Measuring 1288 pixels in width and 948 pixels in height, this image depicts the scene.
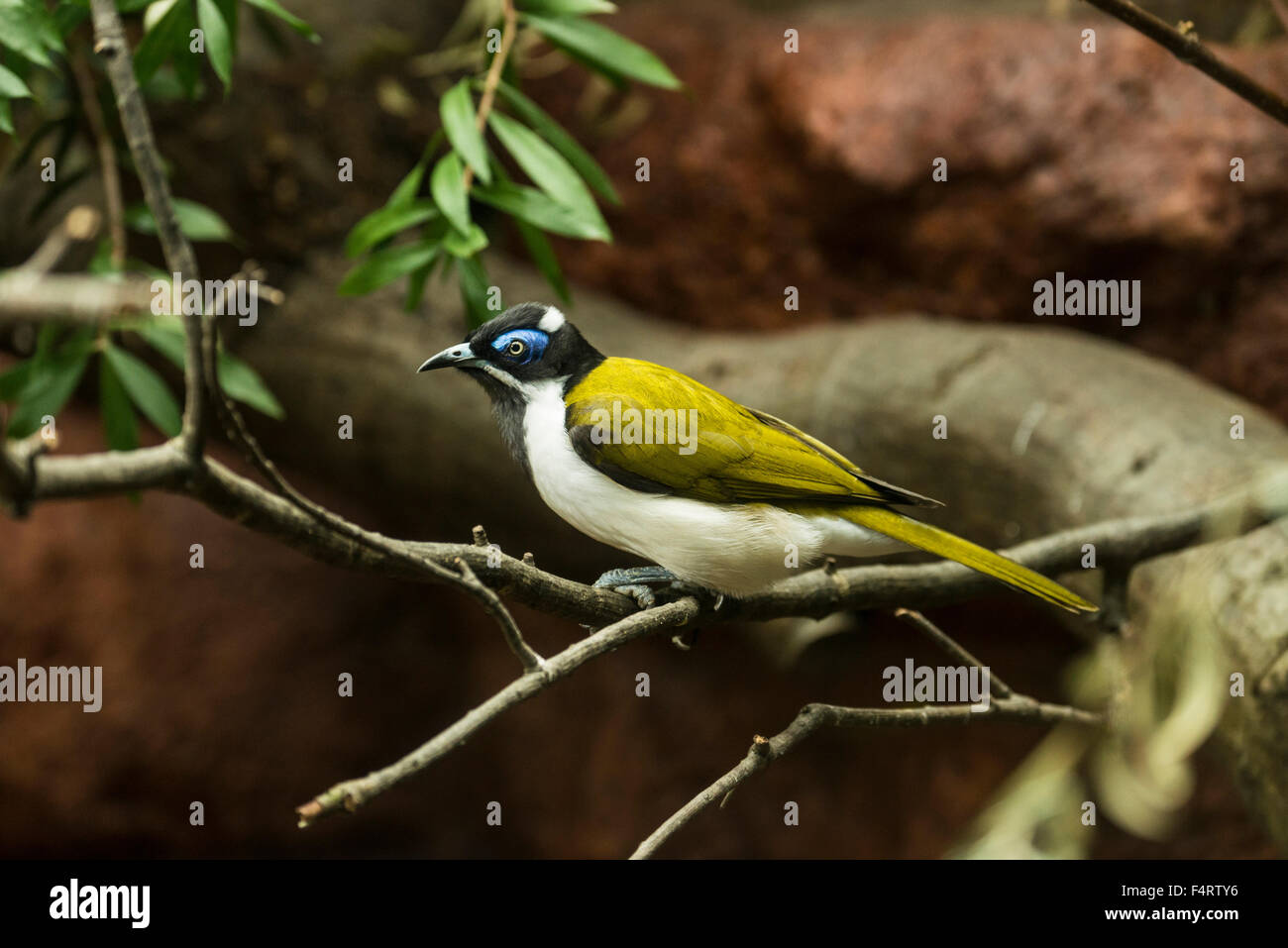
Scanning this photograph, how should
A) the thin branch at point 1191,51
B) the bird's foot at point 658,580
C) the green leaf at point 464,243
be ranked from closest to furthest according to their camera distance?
the thin branch at point 1191,51 < the bird's foot at point 658,580 < the green leaf at point 464,243

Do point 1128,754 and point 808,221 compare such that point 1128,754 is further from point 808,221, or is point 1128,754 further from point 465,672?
point 465,672

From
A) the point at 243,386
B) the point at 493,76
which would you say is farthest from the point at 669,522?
the point at 243,386

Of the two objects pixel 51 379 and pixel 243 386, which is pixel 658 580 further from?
pixel 51 379

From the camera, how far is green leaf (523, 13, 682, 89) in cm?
257

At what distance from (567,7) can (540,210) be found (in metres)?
0.59

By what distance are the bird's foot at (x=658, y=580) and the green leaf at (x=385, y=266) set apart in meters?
0.79

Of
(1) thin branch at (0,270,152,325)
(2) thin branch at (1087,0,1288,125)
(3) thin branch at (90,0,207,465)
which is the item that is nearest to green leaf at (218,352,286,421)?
(3) thin branch at (90,0,207,465)

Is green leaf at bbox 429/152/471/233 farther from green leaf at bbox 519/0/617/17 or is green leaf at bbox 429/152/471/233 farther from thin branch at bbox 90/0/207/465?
thin branch at bbox 90/0/207/465

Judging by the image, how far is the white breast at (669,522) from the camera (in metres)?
1.94

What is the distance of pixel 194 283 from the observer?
1.03 metres

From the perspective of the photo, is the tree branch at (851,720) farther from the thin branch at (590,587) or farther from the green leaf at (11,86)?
the green leaf at (11,86)

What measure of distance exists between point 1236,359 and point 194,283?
365 cm

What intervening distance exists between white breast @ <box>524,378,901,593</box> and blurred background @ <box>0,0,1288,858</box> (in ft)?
4.41

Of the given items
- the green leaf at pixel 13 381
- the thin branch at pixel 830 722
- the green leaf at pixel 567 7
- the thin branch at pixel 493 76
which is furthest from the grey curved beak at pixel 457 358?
the green leaf at pixel 13 381
